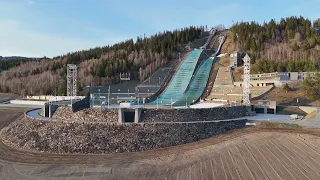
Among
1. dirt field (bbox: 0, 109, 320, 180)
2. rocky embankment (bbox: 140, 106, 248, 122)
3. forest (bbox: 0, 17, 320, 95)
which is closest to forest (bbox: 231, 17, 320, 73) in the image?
forest (bbox: 0, 17, 320, 95)

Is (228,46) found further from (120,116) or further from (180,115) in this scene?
(120,116)

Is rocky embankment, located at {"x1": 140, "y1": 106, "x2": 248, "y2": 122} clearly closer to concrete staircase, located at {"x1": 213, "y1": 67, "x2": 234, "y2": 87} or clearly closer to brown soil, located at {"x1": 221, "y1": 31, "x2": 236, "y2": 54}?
concrete staircase, located at {"x1": 213, "y1": 67, "x2": 234, "y2": 87}

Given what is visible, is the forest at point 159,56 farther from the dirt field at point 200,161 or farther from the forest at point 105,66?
the dirt field at point 200,161

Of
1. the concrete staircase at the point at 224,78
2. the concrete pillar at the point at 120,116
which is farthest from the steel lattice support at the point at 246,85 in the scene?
the concrete pillar at the point at 120,116

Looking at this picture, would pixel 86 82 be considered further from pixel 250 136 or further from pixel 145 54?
pixel 250 136

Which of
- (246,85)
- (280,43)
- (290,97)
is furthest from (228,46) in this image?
(246,85)

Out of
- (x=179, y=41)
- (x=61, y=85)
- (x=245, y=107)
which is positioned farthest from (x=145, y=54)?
(x=245, y=107)
